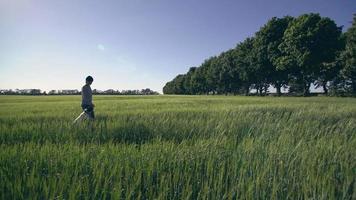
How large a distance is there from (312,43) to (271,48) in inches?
387

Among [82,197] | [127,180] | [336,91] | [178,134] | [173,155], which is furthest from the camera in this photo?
[336,91]

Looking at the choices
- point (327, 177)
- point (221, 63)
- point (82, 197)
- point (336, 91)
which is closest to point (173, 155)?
point (82, 197)

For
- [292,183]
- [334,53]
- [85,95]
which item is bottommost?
[292,183]

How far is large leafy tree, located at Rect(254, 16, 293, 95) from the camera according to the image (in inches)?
2201

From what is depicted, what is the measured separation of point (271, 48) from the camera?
184 feet

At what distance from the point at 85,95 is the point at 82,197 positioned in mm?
8621

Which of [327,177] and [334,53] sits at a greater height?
[334,53]

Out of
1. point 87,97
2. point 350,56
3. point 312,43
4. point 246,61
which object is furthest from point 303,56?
point 87,97

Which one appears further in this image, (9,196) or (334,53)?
(334,53)

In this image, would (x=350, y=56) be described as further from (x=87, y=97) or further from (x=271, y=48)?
(x=87, y=97)

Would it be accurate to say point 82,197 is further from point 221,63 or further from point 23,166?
point 221,63

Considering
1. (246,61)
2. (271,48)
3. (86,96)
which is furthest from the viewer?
(246,61)

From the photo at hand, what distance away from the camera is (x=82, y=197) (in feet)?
10.8

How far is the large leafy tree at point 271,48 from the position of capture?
183 ft
